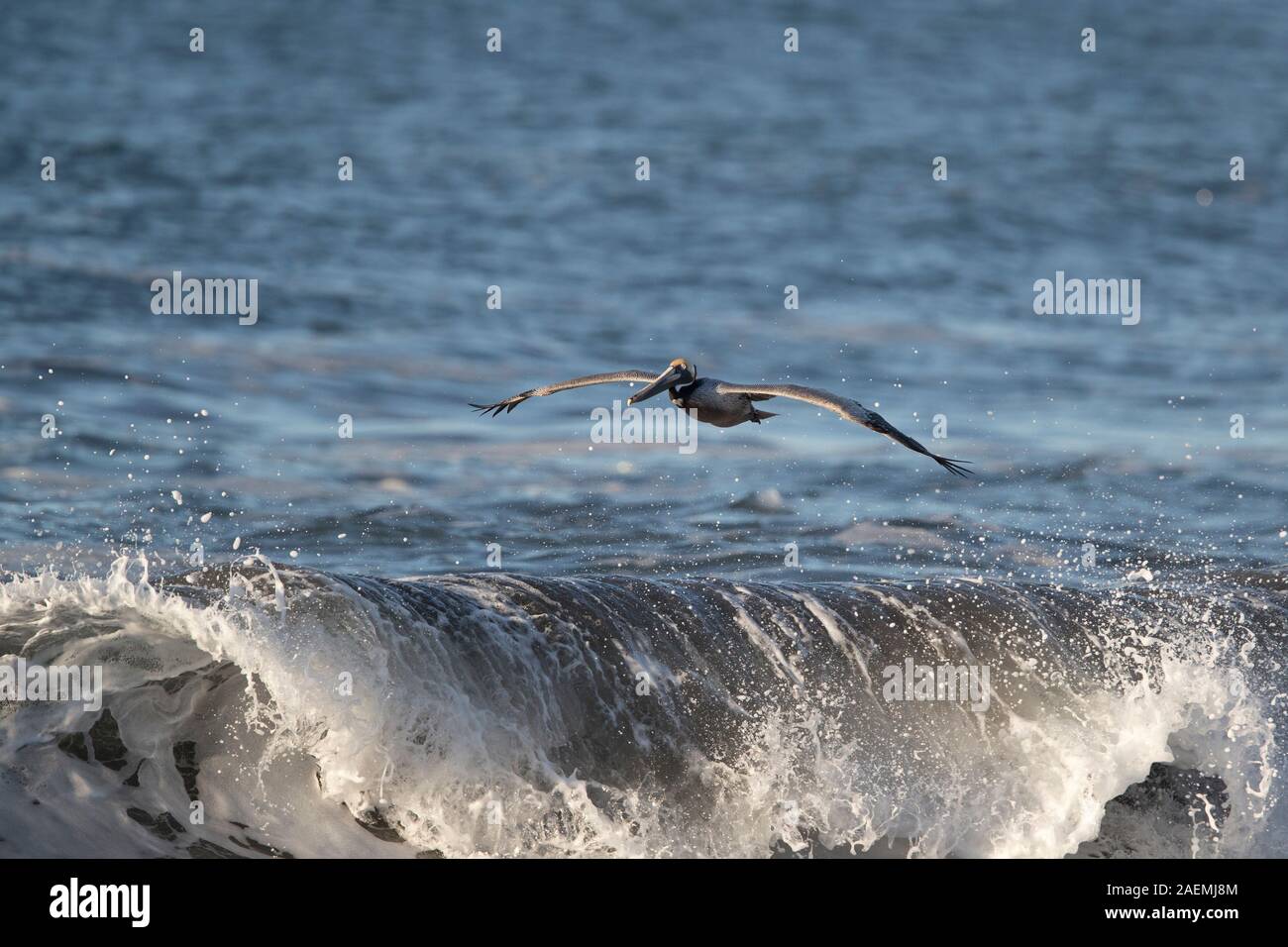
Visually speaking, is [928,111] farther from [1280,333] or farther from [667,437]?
[667,437]

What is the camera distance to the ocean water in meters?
10.8

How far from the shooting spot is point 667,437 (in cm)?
1959

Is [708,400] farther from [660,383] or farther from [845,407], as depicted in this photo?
[845,407]

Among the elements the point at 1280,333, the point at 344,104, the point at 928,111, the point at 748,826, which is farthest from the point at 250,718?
the point at 928,111

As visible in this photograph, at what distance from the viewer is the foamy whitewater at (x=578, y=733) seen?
10.5 meters

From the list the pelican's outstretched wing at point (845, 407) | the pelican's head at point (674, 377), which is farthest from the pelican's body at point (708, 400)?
the pelican's outstretched wing at point (845, 407)

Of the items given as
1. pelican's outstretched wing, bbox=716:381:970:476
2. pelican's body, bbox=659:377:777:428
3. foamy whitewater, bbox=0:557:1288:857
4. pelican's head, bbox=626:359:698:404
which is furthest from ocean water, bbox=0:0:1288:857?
pelican's outstretched wing, bbox=716:381:970:476

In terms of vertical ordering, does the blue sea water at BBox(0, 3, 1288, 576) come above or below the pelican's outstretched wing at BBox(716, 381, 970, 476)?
above

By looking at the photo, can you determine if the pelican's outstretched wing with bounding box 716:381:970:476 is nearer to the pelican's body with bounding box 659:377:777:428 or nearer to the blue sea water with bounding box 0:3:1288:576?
the pelican's body with bounding box 659:377:777:428

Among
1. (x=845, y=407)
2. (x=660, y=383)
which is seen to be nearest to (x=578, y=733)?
(x=660, y=383)

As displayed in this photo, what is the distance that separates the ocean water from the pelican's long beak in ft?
6.53

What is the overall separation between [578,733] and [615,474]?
7159 mm

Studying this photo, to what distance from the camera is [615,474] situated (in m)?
18.1

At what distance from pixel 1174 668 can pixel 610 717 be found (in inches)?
169
